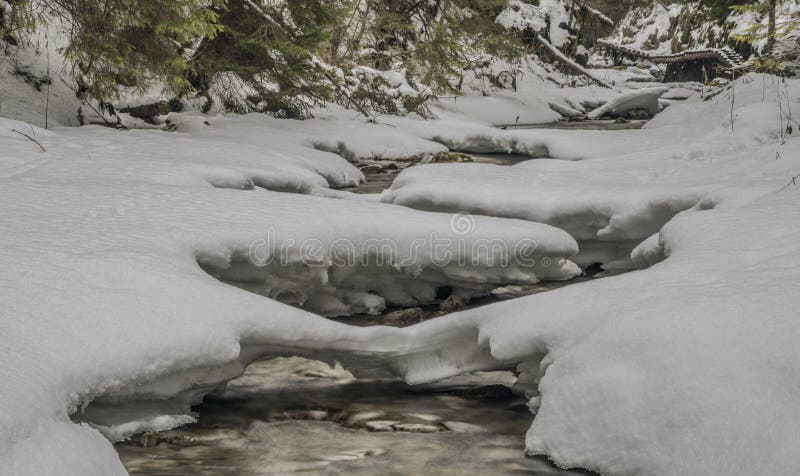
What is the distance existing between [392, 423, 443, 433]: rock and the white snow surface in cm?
37

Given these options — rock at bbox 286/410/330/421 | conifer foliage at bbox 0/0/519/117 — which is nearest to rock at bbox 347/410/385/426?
rock at bbox 286/410/330/421

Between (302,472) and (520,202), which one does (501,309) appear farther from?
(520,202)

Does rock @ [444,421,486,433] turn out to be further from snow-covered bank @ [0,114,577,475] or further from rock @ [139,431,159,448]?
Result: rock @ [139,431,159,448]

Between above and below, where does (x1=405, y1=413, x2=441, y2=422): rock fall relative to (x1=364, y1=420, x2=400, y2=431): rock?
above

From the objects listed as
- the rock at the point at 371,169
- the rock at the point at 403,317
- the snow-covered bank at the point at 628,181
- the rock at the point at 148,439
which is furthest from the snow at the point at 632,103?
the rock at the point at 148,439

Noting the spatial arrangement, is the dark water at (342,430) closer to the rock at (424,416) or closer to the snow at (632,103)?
the rock at (424,416)

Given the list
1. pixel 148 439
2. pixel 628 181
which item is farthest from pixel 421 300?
pixel 628 181

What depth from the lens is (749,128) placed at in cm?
740

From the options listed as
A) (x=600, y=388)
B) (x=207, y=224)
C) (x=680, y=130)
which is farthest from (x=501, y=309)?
(x=680, y=130)

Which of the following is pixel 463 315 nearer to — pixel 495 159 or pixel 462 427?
pixel 462 427

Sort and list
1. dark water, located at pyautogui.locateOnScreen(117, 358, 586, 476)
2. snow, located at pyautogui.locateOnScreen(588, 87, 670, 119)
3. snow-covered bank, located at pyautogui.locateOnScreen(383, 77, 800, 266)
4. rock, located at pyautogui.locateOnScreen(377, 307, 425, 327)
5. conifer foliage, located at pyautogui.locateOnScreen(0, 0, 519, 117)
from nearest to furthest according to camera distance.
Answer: dark water, located at pyautogui.locateOnScreen(117, 358, 586, 476)
rock, located at pyautogui.locateOnScreen(377, 307, 425, 327)
snow-covered bank, located at pyautogui.locateOnScreen(383, 77, 800, 266)
conifer foliage, located at pyautogui.locateOnScreen(0, 0, 519, 117)
snow, located at pyautogui.locateOnScreen(588, 87, 670, 119)

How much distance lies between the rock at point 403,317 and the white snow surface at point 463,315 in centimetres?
29

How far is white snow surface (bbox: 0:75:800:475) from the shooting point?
→ 218 centimetres

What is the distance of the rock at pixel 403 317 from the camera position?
4340 millimetres
